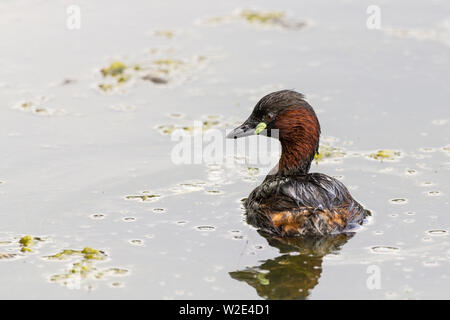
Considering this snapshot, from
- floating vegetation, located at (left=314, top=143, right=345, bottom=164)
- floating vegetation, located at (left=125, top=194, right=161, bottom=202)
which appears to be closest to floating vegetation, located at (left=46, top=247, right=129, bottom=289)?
floating vegetation, located at (left=125, top=194, right=161, bottom=202)

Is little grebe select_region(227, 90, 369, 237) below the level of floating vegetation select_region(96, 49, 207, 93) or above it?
below

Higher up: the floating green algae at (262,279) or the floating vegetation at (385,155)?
the floating vegetation at (385,155)

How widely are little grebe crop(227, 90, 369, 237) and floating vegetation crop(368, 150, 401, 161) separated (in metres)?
1.61

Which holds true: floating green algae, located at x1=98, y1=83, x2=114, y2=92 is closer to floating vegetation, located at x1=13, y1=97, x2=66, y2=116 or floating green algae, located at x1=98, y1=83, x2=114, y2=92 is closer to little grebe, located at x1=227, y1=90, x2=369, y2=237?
floating vegetation, located at x1=13, y1=97, x2=66, y2=116

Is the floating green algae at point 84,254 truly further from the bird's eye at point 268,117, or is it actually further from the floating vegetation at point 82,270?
the bird's eye at point 268,117

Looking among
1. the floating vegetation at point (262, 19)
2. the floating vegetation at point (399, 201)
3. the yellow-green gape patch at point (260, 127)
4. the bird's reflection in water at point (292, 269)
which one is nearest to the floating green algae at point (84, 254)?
the bird's reflection in water at point (292, 269)

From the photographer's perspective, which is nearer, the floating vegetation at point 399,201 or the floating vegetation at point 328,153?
the floating vegetation at point 399,201

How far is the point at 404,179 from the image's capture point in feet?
37.4

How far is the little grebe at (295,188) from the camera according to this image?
9.91 metres

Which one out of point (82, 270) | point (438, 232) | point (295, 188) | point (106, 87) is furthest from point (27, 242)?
point (106, 87)

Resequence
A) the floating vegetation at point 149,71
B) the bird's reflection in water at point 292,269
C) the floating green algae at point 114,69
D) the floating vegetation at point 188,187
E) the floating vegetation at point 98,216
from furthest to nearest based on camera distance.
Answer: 1. the floating green algae at point 114,69
2. the floating vegetation at point 149,71
3. the floating vegetation at point 188,187
4. the floating vegetation at point 98,216
5. the bird's reflection in water at point 292,269

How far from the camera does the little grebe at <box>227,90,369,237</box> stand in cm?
991

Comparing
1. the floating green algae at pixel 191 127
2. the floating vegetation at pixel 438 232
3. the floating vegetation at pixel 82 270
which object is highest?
the floating green algae at pixel 191 127

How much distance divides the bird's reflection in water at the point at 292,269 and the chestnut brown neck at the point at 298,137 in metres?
0.97
